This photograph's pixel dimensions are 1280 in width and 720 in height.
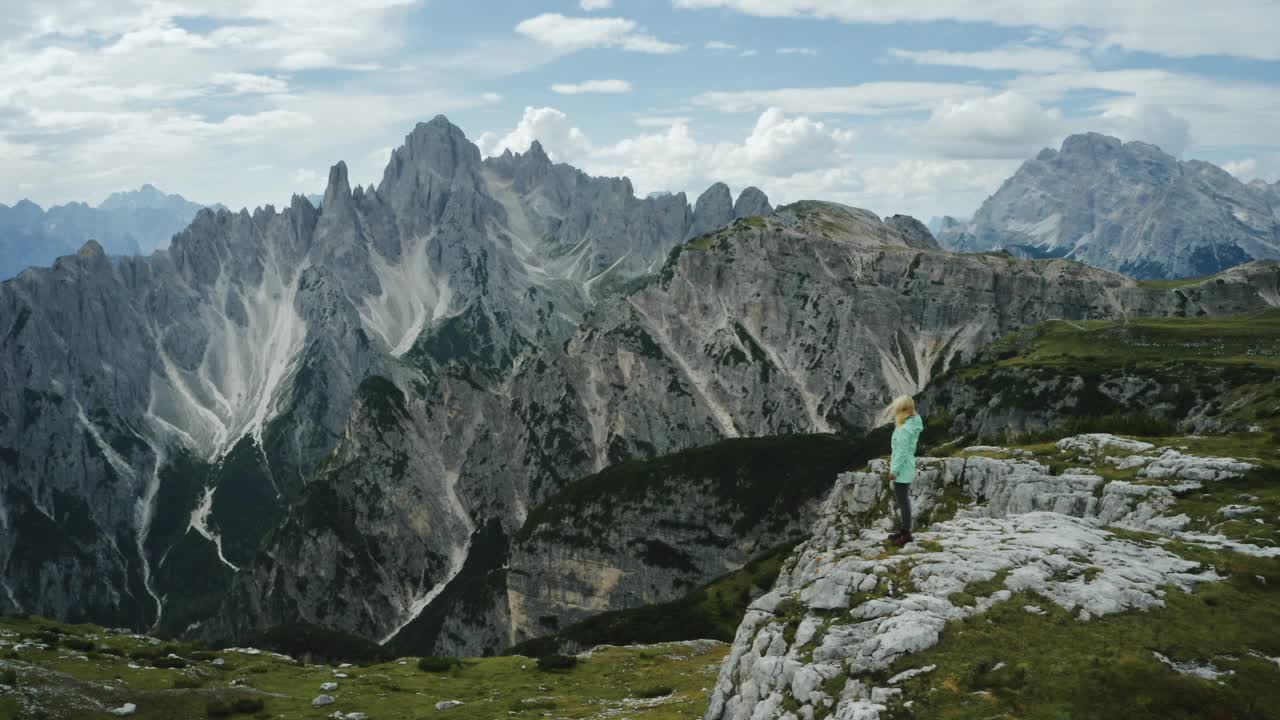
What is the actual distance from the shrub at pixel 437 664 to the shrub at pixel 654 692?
72.2ft

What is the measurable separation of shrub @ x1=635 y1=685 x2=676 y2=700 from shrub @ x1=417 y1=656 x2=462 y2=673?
22.0m

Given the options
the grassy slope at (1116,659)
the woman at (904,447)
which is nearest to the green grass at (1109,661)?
the grassy slope at (1116,659)

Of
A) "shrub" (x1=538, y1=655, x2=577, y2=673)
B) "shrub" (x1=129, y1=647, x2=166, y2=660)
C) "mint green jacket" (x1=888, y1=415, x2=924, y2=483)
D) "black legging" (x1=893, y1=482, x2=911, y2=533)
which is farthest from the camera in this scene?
"shrub" (x1=538, y1=655, x2=577, y2=673)

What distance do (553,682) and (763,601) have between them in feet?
145

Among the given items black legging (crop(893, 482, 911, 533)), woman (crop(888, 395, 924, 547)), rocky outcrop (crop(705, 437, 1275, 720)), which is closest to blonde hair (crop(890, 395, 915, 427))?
woman (crop(888, 395, 924, 547))

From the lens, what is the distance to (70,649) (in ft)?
228

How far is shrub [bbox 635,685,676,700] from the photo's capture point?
68.2 metres

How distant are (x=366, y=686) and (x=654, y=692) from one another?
77.8 ft

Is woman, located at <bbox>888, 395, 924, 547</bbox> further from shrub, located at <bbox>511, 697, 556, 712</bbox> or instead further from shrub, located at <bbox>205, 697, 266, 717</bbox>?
shrub, located at <bbox>205, 697, 266, 717</bbox>

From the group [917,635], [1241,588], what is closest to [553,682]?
[917,635]

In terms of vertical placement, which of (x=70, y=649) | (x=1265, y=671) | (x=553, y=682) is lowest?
(x=553, y=682)

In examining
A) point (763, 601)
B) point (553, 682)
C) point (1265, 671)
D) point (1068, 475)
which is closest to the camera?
point (1265, 671)

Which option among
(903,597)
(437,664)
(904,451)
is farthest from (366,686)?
(904,451)

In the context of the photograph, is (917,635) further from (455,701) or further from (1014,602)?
(455,701)
